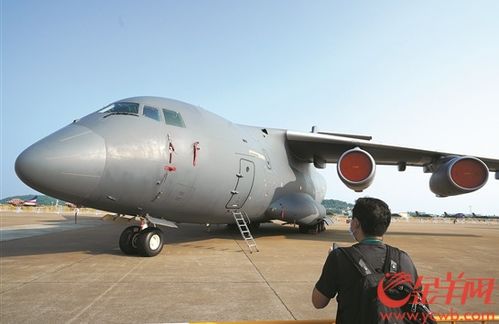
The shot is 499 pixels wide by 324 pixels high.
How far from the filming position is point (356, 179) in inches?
401

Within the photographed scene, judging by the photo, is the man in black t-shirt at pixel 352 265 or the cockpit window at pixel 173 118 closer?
the man in black t-shirt at pixel 352 265

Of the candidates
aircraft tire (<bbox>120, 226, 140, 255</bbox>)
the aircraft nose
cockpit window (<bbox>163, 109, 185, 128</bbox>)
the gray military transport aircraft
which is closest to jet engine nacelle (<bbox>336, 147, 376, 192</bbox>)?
the gray military transport aircraft

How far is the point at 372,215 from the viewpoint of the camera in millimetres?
1951

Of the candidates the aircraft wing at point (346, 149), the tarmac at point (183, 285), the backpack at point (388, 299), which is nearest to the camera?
the backpack at point (388, 299)

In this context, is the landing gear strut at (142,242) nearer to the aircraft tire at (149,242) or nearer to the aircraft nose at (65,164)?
the aircraft tire at (149,242)

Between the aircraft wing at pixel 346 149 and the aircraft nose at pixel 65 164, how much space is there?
7241mm

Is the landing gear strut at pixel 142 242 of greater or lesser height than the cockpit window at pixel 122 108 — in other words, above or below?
below

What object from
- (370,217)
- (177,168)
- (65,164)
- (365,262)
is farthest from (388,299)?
(177,168)

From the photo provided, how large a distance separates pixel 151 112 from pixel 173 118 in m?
0.49

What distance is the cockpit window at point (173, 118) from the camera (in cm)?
746

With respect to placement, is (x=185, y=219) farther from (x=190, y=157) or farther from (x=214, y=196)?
(x=190, y=157)

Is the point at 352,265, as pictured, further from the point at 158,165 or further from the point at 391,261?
the point at 158,165

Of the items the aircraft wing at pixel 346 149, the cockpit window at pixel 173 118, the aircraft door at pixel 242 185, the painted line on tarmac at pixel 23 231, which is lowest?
the painted line on tarmac at pixel 23 231

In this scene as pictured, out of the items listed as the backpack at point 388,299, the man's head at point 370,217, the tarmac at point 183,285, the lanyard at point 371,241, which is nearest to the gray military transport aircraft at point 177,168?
the tarmac at point 183,285
